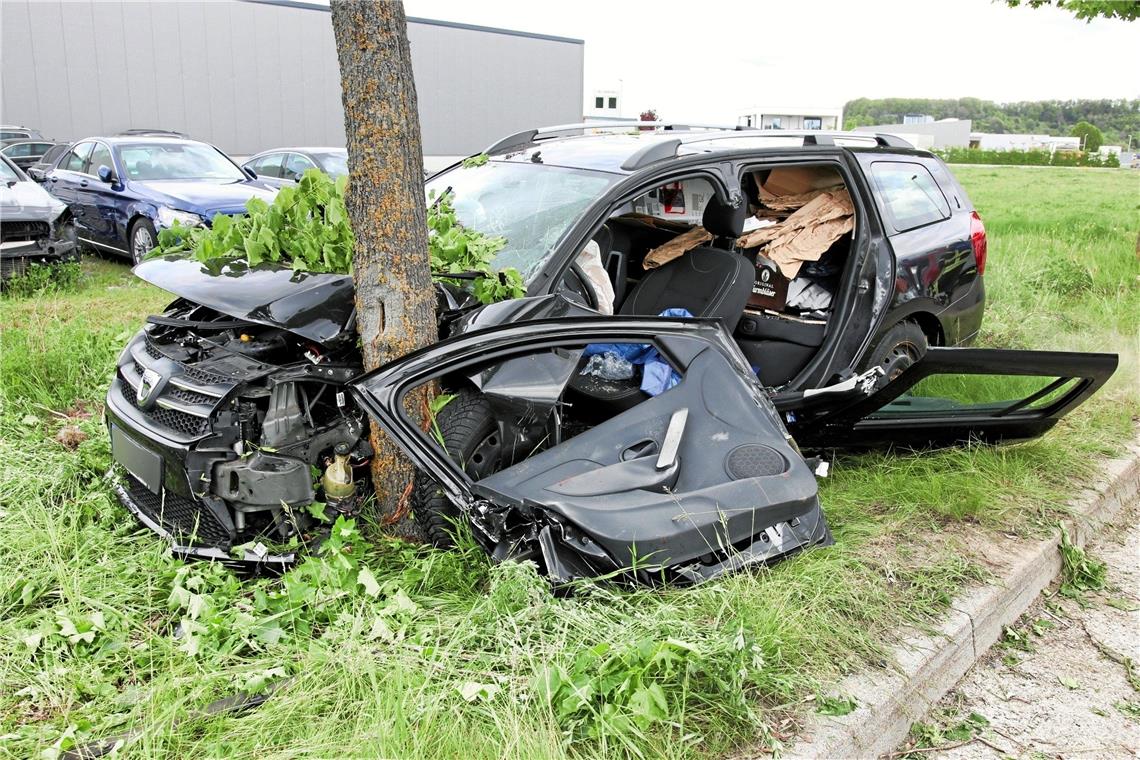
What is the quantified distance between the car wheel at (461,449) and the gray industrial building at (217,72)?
20.0 metres

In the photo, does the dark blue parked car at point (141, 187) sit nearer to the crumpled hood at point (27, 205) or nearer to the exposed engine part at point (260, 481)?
the crumpled hood at point (27, 205)

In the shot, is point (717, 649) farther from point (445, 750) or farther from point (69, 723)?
point (69, 723)

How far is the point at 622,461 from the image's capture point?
272cm

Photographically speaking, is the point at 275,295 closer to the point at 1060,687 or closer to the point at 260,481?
the point at 260,481

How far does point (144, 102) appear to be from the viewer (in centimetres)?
2009

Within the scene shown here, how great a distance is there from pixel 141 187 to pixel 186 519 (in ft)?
23.1

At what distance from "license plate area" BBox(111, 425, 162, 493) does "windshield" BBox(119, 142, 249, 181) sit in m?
7.01

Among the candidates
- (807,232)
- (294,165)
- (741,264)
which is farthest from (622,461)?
(294,165)

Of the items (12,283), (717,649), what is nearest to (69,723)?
(717,649)

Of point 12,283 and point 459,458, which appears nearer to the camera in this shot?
point 459,458

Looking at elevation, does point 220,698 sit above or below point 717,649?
below

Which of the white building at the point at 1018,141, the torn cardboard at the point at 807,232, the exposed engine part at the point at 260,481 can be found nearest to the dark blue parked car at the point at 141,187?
the torn cardboard at the point at 807,232

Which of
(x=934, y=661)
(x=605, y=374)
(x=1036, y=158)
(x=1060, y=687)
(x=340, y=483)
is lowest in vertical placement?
(x=1060, y=687)

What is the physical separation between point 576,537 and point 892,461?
7.27 feet
